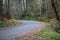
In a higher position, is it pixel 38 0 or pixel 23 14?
pixel 38 0

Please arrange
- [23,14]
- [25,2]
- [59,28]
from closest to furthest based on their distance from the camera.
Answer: [59,28]
[23,14]
[25,2]

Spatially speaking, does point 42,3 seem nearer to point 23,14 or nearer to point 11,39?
point 23,14

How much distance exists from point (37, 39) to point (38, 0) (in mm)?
48298

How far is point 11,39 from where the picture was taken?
40.2 feet

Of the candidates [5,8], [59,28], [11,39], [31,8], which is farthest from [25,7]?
[11,39]

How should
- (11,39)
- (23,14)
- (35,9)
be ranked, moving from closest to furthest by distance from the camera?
1. (11,39)
2. (23,14)
3. (35,9)

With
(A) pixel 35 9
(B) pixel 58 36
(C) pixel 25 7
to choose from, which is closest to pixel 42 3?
(A) pixel 35 9

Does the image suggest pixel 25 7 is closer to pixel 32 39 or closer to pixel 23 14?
pixel 23 14

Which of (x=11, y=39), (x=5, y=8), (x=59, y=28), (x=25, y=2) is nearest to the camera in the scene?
(x=11, y=39)

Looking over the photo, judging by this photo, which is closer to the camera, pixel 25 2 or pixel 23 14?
pixel 23 14

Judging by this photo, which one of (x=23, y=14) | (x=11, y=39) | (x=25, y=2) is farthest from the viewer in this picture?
(x=25, y=2)

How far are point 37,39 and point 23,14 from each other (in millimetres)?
41947

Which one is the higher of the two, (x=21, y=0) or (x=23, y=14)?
(x=21, y=0)

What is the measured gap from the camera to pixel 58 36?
42.6ft
